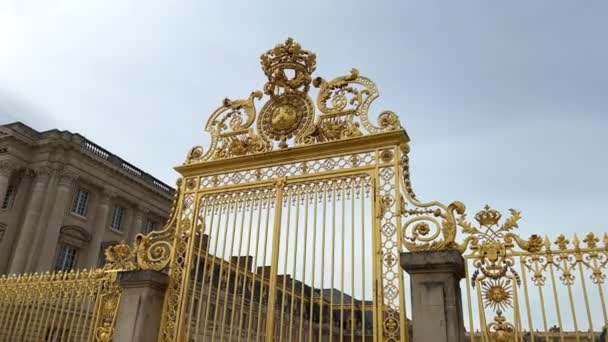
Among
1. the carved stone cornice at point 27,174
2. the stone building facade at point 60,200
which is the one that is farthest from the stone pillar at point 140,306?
the carved stone cornice at point 27,174

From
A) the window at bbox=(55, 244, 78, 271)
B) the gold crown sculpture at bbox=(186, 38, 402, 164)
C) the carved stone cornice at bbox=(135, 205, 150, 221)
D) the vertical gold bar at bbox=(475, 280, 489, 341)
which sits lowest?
the vertical gold bar at bbox=(475, 280, 489, 341)

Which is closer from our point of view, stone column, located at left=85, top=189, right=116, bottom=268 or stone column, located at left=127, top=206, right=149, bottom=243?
stone column, located at left=85, top=189, right=116, bottom=268

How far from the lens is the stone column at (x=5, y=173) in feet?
70.4

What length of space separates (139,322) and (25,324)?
263 cm

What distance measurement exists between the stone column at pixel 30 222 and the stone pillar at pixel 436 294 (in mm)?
19851

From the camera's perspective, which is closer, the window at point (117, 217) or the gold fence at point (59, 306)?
the gold fence at point (59, 306)

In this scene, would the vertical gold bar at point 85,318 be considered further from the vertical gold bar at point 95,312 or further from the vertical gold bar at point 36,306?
the vertical gold bar at point 36,306

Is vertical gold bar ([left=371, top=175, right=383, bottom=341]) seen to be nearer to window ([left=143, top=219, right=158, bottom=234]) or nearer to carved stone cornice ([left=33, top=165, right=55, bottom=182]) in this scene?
carved stone cornice ([left=33, top=165, right=55, bottom=182])

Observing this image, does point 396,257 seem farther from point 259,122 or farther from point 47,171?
point 47,171

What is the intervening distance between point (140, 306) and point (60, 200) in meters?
18.2

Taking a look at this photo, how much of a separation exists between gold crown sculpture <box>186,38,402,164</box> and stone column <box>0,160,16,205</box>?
17759 mm

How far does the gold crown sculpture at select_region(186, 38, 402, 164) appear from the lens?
6.55 meters

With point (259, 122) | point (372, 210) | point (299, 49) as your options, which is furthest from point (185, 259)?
point (299, 49)

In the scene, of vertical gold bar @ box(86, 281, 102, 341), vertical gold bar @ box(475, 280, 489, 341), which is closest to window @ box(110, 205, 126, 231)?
vertical gold bar @ box(86, 281, 102, 341)
